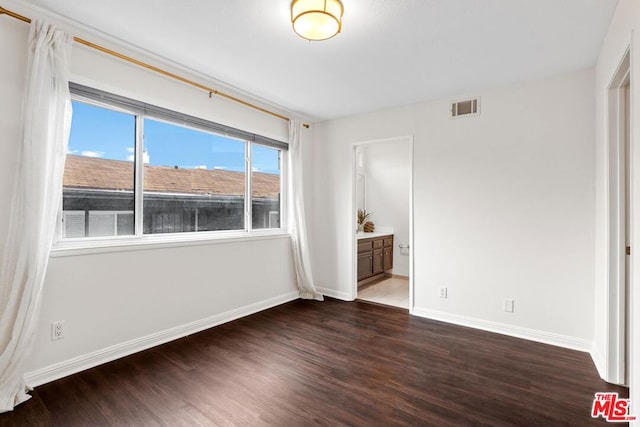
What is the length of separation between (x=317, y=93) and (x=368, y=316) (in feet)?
8.78

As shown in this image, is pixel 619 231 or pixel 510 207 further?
pixel 510 207

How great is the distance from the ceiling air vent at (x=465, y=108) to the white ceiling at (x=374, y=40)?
0.15 metres

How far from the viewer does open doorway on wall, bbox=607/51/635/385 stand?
7.27ft

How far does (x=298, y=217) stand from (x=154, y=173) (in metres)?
1.89

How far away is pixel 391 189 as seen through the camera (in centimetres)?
607

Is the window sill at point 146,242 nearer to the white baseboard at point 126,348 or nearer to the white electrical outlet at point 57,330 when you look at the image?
the white electrical outlet at point 57,330

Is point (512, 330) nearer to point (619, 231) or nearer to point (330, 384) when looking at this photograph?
point (619, 231)

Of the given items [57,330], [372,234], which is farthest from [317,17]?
[372,234]

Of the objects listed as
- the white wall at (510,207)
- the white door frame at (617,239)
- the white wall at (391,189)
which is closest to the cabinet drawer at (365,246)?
the white wall at (391,189)

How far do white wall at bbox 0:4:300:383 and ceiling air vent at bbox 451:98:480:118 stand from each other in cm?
232

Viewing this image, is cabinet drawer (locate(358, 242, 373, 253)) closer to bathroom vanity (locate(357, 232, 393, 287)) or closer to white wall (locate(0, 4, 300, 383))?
bathroom vanity (locate(357, 232, 393, 287))

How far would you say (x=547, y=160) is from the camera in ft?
10.00

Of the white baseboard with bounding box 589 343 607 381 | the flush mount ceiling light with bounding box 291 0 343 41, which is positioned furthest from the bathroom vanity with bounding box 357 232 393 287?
the flush mount ceiling light with bounding box 291 0 343 41

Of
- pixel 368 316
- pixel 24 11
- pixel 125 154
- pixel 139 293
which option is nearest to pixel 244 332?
pixel 139 293
